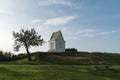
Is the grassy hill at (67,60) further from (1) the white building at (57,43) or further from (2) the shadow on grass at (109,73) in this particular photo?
(2) the shadow on grass at (109,73)

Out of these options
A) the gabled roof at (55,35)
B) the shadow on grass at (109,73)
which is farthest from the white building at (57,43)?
the shadow on grass at (109,73)

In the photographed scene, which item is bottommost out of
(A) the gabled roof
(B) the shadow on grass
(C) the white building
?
(B) the shadow on grass

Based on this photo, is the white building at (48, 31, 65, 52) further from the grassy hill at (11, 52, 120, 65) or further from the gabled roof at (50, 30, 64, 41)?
the grassy hill at (11, 52, 120, 65)

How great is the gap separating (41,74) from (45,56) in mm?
25761

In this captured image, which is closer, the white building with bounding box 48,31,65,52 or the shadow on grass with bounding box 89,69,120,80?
the shadow on grass with bounding box 89,69,120,80

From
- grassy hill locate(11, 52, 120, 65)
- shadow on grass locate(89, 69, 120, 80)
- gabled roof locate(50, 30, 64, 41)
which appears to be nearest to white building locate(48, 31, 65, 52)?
gabled roof locate(50, 30, 64, 41)

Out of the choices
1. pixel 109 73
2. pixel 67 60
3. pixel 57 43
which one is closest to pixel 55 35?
pixel 57 43

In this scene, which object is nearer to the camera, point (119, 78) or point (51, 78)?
point (51, 78)

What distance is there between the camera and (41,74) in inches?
1146

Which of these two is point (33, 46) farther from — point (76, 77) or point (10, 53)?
point (76, 77)

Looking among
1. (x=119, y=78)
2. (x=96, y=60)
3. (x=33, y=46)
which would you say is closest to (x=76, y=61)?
(x=96, y=60)

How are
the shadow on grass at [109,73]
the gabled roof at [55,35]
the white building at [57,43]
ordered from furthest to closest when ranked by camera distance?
the gabled roof at [55,35] → the white building at [57,43] → the shadow on grass at [109,73]

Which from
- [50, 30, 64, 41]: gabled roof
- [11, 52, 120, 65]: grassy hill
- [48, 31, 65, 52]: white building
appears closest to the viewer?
[11, 52, 120, 65]: grassy hill

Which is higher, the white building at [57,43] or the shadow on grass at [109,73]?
the white building at [57,43]
